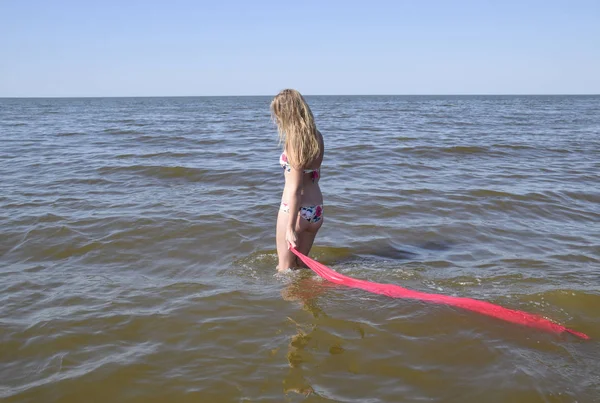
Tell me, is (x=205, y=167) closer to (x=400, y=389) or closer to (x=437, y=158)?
(x=437, y=158)

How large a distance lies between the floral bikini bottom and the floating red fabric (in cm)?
35

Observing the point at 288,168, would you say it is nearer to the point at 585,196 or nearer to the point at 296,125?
the point at 296,125

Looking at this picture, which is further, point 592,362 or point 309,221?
point 309,221

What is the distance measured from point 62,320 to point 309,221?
2.36 meters

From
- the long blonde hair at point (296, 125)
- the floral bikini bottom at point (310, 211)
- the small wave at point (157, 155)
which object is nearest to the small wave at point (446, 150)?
the small wave at point (157, 155)

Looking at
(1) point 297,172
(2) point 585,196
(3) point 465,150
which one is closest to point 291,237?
(1) point 297,172

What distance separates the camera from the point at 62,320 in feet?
13.0

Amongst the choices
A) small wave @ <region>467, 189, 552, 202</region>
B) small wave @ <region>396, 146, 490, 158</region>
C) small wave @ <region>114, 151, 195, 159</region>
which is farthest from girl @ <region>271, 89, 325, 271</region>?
small wave @ <region>396, 146, 490, 158</region>

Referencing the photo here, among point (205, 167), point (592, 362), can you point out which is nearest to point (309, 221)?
point (592, 362)

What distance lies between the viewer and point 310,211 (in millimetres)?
4777

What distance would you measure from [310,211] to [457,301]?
63.1 inches

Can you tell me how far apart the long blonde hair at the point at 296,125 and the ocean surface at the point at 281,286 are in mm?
1310

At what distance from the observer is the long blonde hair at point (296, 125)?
4.32 meters

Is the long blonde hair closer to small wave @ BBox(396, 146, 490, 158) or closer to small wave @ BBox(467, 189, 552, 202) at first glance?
small wave @ BBox(467, 189, 552, 202)
